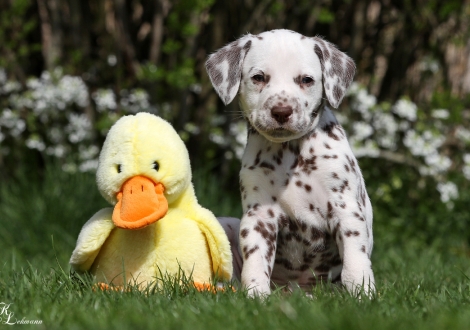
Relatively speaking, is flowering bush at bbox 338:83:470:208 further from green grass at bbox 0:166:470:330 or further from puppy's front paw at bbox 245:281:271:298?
puppy's front paw at bbox 245:281:271:298

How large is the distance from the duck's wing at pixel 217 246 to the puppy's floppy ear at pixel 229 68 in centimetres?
66

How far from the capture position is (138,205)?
134 inches

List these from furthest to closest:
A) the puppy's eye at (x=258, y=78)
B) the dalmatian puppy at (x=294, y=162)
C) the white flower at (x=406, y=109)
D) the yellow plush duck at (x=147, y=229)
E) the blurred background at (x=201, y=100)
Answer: the white flower at (x=406, y=109)
the blurred background at (x=201, y=100)
the puppy's eye at (x=258, y=78)
the dalmatian puppy at (x=294, y=162)
the yellow plush duck at (x=147, y=229)

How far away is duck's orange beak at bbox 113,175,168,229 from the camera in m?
3.37

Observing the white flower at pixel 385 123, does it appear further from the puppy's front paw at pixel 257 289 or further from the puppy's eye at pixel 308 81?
the puppy's front paw at pixel 257 289

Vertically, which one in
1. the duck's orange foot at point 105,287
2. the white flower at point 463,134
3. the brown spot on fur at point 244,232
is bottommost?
the duck's orange foot at point 105,287

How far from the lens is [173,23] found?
6.66 m

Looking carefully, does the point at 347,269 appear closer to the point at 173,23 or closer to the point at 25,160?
the point at 173,23

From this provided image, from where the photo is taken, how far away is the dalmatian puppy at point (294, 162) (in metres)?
3.66

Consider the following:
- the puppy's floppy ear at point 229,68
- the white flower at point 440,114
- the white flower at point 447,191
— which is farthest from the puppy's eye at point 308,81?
the white flower at point 440,114

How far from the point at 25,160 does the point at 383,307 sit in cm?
538

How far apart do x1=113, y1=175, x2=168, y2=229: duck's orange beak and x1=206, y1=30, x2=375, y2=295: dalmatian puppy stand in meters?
0.59

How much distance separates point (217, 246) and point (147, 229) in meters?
0.37
